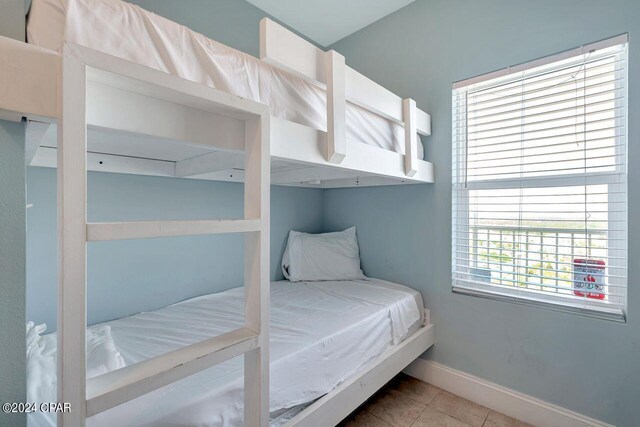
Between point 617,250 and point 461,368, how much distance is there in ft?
3.49

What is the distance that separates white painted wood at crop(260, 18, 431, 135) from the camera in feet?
3.02

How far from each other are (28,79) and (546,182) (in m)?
2.05

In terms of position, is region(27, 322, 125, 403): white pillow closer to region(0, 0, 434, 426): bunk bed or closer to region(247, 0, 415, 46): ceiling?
region(0, 0, 434, 426): bunk bed

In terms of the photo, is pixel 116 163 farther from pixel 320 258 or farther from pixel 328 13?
pixel 328 13

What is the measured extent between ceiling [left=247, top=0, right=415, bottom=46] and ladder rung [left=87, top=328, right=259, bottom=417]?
231cm

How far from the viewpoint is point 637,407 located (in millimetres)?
1296

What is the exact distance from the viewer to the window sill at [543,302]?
136 centimetres

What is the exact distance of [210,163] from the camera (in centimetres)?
128

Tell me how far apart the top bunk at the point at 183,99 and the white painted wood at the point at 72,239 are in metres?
0.04

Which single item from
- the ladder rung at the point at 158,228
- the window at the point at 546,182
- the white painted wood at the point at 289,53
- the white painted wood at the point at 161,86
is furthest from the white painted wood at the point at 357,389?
the white painted wood at the point at 289,53

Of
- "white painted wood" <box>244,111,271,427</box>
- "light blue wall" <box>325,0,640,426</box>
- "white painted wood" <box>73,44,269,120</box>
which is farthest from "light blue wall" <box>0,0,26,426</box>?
"light blue wall" <box>325,0,640,426</box>

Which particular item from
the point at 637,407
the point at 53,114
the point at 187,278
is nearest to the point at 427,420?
the point at 637,407

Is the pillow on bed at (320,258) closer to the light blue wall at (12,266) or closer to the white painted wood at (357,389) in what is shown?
the white painted wood at (357,389)

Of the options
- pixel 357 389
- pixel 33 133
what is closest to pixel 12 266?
pixel 33 133
